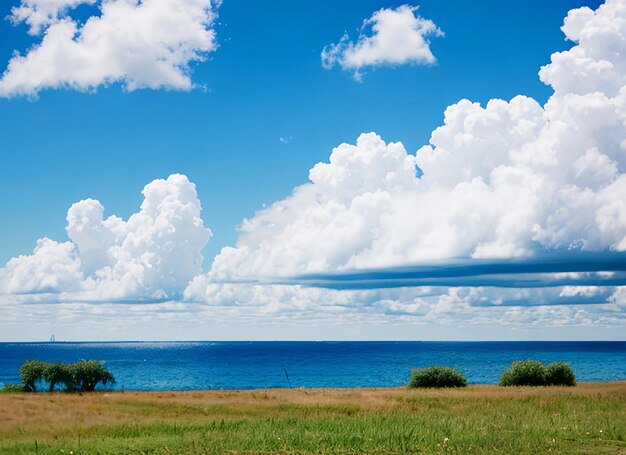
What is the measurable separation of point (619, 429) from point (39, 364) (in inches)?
2787

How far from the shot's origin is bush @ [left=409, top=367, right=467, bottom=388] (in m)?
70.7

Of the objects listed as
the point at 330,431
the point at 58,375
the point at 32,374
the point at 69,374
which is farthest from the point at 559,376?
the point at 32,374

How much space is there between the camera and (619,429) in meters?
25.4

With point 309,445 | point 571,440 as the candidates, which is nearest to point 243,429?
point 309,445

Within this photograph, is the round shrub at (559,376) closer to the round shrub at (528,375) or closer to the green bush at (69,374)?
the round shrub at (528,375)

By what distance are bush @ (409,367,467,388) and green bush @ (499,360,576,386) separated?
5.57 metres

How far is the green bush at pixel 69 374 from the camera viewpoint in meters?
78.1

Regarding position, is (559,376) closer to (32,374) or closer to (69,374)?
(69,374)

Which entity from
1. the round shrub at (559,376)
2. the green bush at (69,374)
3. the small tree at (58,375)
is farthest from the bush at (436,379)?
the small tree at (58,375)

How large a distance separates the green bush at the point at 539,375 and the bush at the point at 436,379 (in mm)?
5567

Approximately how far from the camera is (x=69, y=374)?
7856 centimetres

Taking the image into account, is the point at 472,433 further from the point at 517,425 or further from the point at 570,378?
the point at 570,378

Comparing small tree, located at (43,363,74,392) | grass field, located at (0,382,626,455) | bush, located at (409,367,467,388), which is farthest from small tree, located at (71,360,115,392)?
grass field, located at (0,382,626,455)

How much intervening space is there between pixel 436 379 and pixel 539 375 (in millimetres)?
11108
